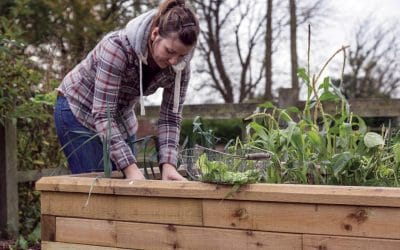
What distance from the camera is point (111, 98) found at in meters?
1.91

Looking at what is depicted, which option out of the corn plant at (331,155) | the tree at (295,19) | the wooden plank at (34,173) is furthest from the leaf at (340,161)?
the tree at (295,19)

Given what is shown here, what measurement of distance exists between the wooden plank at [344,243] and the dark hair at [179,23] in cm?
72

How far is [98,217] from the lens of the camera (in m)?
1.74

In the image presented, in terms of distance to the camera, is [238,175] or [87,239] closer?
[238,175]

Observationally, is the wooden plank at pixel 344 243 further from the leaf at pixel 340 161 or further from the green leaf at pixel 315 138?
the green leaf at pixel 315 138

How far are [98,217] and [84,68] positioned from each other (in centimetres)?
67

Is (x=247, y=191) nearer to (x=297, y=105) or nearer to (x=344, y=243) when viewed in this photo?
(x=344, y=243)

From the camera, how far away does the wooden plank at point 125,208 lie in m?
1.61

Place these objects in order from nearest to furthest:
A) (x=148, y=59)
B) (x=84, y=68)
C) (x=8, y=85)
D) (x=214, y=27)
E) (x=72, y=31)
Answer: (x=148, y=59) < (x=84, y=68) < (x=8, y=85) < (x=72, y=31) < (x=214, y=27)

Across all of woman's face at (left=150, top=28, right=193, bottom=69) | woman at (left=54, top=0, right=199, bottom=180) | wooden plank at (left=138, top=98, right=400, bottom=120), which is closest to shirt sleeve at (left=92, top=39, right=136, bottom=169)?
woman at (left=54, top=0, right=199, bottom=180)

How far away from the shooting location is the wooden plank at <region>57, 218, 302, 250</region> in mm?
1512

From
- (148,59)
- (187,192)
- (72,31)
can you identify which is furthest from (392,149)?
(72,31)

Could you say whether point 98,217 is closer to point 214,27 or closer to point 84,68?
point 84,68

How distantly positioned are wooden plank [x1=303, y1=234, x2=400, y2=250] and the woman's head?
71cm
